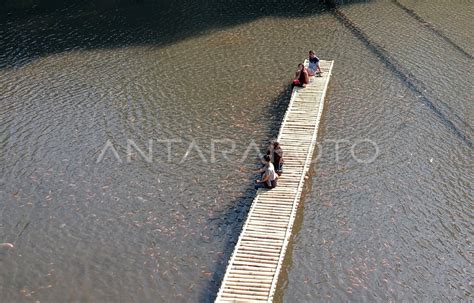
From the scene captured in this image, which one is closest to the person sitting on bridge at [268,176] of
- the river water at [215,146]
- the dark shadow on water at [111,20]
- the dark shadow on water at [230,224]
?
the dark shadow on water at [230,224]

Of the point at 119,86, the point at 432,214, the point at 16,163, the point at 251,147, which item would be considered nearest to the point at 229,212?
the point at 251,147

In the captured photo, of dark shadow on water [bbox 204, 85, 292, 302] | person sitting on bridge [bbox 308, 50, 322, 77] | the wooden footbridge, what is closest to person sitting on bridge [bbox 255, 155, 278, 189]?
the wooden footbridge

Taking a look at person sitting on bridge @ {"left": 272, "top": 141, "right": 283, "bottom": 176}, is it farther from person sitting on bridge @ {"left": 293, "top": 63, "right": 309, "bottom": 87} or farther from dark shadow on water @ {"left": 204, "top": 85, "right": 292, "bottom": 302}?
person sitting on bridge @ {"left": 293, "top": 63, "right": 309, "bottom": 87}

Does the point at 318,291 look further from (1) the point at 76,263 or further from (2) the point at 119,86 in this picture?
(2) the point at 119,86

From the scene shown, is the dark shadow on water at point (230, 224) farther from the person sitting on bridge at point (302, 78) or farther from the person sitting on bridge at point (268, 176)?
the person sitting on bridge at point (302, 78)

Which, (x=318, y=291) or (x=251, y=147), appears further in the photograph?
(x=251, y=147)

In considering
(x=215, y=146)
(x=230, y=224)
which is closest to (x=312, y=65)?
(x=215, y=146)
